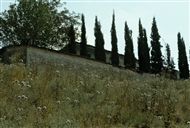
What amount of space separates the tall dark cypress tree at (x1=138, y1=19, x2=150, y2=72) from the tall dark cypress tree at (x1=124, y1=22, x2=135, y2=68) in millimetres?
701

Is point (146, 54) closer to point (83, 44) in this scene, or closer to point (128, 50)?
point (128, 50)

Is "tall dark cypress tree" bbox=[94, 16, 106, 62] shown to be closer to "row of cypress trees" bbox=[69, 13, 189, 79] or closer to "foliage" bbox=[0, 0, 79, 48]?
"row of cypress trees" bbox=[69, 13, 189, 79]

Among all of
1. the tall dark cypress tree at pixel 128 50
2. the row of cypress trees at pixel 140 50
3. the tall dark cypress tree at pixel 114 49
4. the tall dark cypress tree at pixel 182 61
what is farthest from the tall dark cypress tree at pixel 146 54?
the tall dark cypress tree at pixel 182 61

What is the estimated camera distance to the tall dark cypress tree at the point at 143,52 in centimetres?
2808

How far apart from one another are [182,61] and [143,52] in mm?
4584

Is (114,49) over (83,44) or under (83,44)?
under

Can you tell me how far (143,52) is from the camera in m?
29.3

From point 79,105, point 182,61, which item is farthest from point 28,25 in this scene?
point 79,105

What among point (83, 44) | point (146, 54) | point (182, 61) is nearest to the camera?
point (83, 44)

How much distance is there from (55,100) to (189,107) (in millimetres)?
3182

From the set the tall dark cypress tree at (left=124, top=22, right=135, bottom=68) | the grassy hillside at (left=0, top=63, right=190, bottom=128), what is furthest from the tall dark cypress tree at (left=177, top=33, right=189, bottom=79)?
the grassy hillside at (left=0, top=63, right=190, bottom=128)

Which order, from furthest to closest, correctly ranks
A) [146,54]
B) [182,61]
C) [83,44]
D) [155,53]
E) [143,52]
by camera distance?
[182,61]
[155,53]
[143,52]
[146,54]
[83,44]

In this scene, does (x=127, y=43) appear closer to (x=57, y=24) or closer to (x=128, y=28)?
(x=128, y=28)

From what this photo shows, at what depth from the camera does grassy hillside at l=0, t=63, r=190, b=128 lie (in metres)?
6.37
